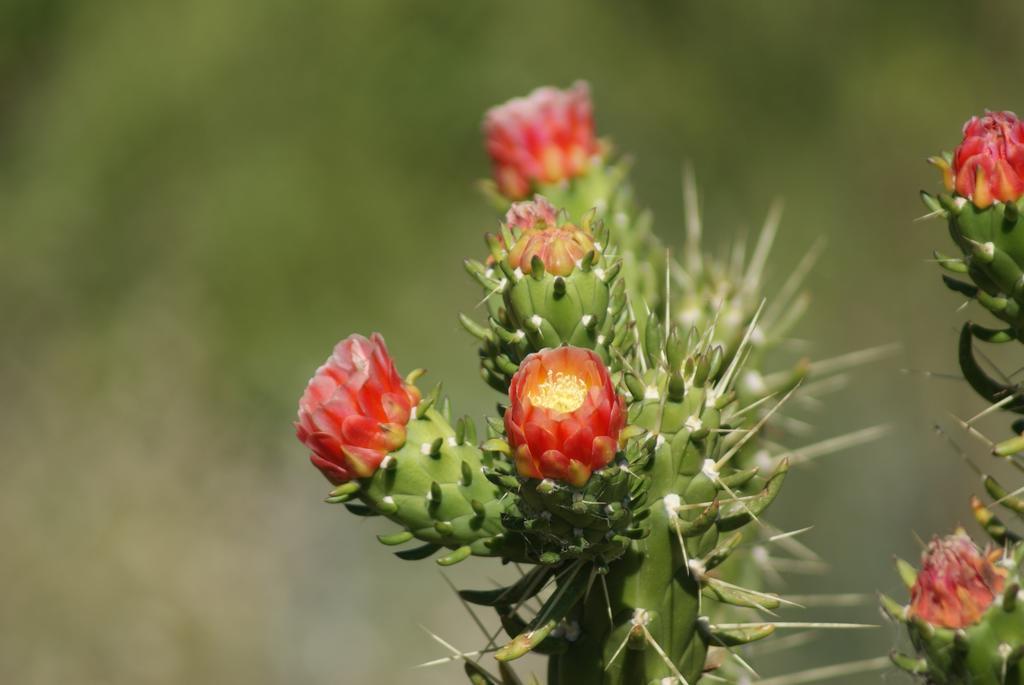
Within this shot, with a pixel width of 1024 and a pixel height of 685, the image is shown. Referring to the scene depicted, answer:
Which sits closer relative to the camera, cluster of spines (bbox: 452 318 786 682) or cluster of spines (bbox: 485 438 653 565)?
cluster of spines (bbox: 485 438 653 565)

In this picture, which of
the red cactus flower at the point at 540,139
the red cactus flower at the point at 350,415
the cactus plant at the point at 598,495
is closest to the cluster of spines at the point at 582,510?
the cactus plant at the point at 598,495

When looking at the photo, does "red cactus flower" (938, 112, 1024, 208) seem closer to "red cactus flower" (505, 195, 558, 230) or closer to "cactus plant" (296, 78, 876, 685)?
"cactus plant" (296, 78, 876, 685)

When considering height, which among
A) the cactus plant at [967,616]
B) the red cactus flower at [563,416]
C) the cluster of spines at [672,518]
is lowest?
the cactus plant at [967,616]

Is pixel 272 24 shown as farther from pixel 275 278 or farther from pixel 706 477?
pixel 706 477

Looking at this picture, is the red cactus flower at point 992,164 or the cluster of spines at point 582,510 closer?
the cluster of spines at point 582,510

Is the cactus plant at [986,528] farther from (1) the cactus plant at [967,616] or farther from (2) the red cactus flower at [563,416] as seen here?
(2) the red cactus flower at [563,416]

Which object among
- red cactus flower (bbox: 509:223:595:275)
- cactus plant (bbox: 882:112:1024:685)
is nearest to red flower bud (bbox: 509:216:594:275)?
red cactus flower (bbox: 509:223:595:275)
